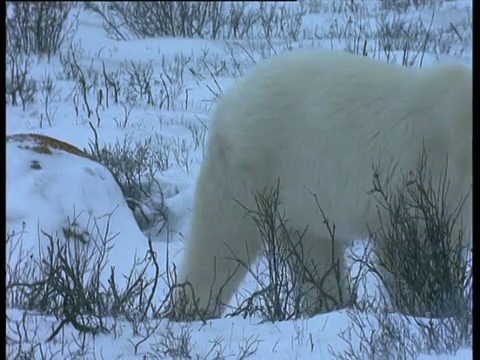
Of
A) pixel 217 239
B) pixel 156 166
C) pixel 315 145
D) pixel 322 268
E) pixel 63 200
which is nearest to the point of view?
pixel 315 145

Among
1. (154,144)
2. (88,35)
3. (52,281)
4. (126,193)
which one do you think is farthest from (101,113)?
(88,35)

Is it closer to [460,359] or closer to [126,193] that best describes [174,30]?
[126,193]

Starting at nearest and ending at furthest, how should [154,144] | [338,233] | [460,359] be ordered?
[460,359] < [338,233] < [154,144]

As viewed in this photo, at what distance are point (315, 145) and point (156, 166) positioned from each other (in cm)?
213

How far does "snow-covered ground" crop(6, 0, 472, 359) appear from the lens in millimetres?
3314

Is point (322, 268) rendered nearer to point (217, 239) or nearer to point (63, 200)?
point (217, 239)

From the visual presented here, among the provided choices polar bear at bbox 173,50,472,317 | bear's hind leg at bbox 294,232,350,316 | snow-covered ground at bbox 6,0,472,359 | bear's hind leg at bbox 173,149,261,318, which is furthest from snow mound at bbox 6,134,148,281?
bear's hind leg at bbox 294,232,350,316

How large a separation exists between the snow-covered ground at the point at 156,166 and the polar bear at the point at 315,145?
278mm

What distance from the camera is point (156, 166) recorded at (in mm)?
5723

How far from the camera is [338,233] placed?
388 cm

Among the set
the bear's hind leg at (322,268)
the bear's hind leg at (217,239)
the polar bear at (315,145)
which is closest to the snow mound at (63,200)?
the bear's hind leg at (217,239)

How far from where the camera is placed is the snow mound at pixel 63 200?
4.72 m

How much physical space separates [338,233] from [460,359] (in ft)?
3.50

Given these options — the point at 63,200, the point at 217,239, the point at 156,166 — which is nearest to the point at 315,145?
the point at 217,239
